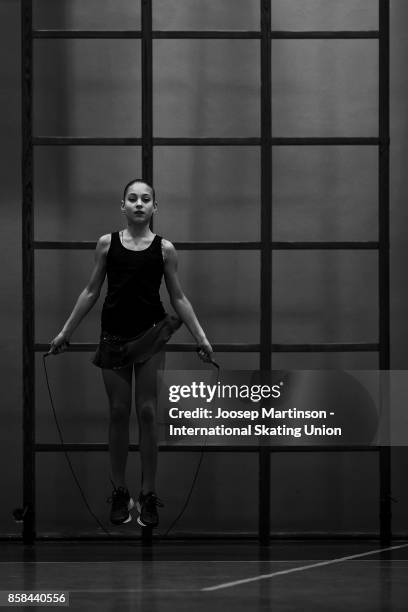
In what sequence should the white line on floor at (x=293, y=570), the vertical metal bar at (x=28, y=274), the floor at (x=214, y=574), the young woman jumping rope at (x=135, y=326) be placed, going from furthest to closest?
1. the vertical metal bar at (x=28, y=274)
2. the young woman jumping rope at (x=135, y=326)
3. the white line on floor at (x=293, y=570)
4. the floor at (x=214, y=574)

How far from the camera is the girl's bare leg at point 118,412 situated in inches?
290

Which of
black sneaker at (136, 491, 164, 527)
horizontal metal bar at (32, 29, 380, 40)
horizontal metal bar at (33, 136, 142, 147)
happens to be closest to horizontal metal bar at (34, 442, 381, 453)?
black sneaker at (136, 491, 164, 527)

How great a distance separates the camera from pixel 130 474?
8.92 meters

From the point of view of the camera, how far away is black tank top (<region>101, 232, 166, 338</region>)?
23.9 feet

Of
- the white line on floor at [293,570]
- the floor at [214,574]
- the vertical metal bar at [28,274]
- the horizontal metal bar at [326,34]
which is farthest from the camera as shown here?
the horizontal metal bar at [326,34]

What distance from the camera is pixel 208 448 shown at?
352 inches

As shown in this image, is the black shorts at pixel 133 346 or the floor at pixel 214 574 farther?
the black shorts at pixel 133 346

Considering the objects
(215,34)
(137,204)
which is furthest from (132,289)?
(215,34)

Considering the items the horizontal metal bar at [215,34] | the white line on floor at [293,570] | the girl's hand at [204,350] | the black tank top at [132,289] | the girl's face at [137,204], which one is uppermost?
the horizontal metal bar at [215,34]

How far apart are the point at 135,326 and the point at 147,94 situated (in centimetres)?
219

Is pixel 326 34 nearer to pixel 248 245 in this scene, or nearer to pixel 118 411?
pixel 248 245

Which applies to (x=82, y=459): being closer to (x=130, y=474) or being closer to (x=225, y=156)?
(x=130, y=474)

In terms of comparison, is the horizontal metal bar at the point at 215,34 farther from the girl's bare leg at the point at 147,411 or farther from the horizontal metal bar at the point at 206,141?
the girl's bare leg at the point at 147,411

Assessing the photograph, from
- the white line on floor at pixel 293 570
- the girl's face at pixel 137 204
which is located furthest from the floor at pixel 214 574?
the girl's face at pixel 137 204
